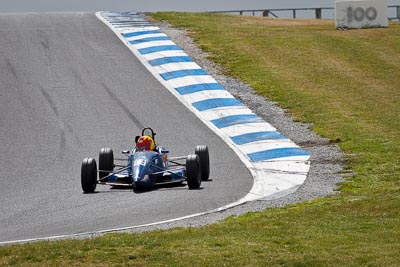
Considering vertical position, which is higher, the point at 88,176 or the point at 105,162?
the point at 88,176

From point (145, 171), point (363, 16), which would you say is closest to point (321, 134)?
point (145, 171)

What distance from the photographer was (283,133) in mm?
23266

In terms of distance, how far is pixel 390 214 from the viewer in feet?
40.3

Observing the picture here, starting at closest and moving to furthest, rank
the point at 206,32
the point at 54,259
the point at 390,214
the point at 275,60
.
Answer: the point at 54,259
the point at 390,214
the point at 275,60
the point at 206,32

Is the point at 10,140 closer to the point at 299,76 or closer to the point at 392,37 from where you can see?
the point at 299,76

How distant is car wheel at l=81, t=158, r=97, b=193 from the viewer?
16.6 m

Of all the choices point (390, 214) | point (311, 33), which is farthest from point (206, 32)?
point (390, 214)

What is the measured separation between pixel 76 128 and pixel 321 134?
219 inches

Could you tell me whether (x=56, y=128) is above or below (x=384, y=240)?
below

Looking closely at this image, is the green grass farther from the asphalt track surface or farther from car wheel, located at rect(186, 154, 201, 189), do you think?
car wheel, located at rect(186, 154, 201, 189)

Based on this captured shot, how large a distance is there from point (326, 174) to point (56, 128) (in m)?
7.30

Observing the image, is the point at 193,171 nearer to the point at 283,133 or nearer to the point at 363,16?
the point at 283,133

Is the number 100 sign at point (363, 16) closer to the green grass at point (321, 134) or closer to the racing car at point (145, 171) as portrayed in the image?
the green grass at point (321, 134)

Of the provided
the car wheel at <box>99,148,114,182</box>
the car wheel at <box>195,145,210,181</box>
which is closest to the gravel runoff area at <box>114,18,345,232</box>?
the car wheel at <box>195,145,210,181</box>
